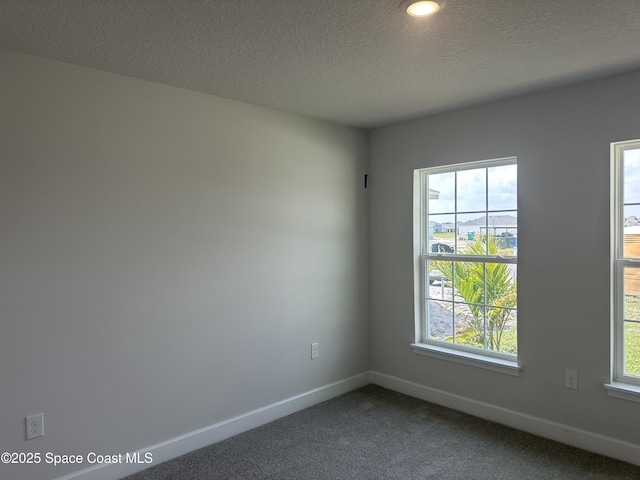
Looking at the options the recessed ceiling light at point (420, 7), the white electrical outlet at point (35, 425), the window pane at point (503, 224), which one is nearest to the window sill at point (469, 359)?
the window pane at point (503, 224)

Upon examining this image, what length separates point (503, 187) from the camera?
3.21 m

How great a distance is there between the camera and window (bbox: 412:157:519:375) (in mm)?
3203

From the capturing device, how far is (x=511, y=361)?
3.17 metres

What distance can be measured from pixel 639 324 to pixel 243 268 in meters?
2.55

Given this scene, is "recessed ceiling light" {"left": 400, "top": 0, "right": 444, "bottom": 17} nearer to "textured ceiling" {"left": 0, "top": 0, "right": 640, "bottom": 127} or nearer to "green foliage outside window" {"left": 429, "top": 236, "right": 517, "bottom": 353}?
"textured ceiling" {"left": 0, "top": 0, "right": 640, "bottom": 127}

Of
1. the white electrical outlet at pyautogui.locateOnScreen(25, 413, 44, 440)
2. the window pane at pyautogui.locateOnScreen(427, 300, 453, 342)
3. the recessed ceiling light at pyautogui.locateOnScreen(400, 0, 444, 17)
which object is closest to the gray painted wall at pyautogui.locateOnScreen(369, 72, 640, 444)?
the window pane at pyautogui.locateOnScreen(427, 300, 453, 342)

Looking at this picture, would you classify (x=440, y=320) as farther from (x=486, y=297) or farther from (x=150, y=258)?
(x=150, y=258)

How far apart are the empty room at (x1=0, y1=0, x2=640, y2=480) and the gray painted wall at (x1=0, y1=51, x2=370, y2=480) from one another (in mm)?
14

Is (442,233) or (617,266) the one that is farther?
(442,233)

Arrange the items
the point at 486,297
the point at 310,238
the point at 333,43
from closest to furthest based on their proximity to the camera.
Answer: the point at 333,43 < the point at 486,297 < the point at 310,238

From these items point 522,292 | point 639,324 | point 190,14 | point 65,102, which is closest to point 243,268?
point 65,102

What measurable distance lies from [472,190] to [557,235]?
2.44 ft

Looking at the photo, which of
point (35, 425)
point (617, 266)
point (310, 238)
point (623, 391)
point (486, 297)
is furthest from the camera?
point (310, 238)

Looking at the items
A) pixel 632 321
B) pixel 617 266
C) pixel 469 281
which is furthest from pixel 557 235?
pixel 469 281
